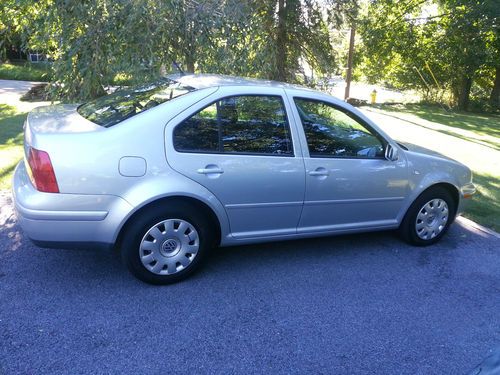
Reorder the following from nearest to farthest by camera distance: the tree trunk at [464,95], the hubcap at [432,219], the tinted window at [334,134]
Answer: the tinted window at [334,134] → the hubcap at [432,219] → the tree trunk at [464,95]

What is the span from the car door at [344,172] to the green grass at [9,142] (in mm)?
3914

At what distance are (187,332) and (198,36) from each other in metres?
3.94

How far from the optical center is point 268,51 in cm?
649

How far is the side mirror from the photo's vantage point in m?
4.30

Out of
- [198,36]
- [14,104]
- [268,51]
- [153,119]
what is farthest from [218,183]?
[14,104]

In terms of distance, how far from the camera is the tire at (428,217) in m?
4.58

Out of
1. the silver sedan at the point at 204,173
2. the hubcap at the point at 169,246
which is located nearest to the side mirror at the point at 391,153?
the silver sedan at the point at 204,173

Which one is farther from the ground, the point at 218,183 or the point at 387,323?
the point at 218,183

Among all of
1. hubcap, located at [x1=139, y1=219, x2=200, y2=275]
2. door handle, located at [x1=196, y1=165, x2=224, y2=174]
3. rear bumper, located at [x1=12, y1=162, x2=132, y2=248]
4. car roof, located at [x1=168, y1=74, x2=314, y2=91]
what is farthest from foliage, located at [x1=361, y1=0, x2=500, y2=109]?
rear bumper, located at [x1=12, y1=162, x2=132, y2=248]

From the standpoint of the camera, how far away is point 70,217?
319 centimetres

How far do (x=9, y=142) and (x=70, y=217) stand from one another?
5.73 m

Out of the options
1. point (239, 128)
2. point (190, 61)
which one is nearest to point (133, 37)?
point (190, 61)

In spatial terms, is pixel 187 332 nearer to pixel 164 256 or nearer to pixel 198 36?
pixel 164 256

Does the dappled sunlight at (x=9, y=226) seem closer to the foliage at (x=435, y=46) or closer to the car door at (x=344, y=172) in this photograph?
the car door at (x=344, y=172)
